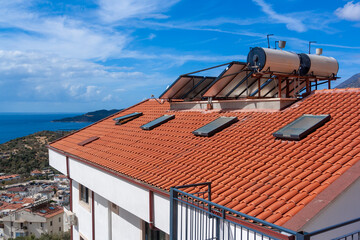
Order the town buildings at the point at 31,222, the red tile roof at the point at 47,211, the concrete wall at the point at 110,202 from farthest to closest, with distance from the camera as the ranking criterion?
the red tile roof at the point at 47,211 → the town buildings at the point at 31,222 → the concrete wall at the point at 110,202

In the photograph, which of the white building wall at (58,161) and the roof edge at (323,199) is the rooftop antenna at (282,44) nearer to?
the roof edge at (323,199)

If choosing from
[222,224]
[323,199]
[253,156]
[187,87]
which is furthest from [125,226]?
[323,199]

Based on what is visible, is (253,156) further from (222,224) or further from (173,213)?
(173,213)

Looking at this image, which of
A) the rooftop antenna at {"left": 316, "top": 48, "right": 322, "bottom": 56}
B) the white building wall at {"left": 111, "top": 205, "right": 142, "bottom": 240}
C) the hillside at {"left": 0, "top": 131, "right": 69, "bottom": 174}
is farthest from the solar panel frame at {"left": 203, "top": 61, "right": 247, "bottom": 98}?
the hillside at {"left": 0, "top": 131, "right": 69, "bottom": 174}

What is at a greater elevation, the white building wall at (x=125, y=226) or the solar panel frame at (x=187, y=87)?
the solar panel frame at (x=187, y=87)

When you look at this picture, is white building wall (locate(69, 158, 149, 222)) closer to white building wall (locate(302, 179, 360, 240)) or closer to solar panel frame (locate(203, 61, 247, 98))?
white building wall (locate(302, 179, 360, 240))

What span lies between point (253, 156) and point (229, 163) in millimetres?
606

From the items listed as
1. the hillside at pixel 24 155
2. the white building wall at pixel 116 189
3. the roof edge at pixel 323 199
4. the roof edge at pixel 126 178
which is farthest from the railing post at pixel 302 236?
the hillside at pixel 24 155

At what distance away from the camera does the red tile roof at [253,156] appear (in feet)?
19.0

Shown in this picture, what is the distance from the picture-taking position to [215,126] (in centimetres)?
1052

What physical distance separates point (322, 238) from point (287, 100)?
237 inches

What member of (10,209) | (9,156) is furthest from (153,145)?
(9,156)

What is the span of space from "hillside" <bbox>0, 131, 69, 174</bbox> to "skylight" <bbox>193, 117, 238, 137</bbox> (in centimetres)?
8788

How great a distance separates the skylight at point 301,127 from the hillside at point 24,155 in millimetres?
90941
